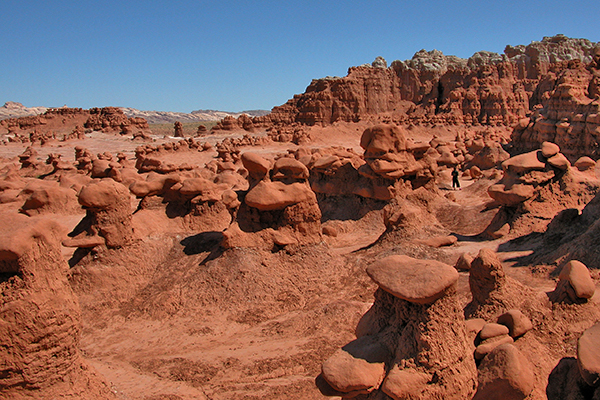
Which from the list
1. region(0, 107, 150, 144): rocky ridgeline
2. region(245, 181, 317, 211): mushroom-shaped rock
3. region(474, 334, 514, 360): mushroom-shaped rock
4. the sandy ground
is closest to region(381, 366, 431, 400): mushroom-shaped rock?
region(474, 334, 514, 360): mushroom-shaped rock

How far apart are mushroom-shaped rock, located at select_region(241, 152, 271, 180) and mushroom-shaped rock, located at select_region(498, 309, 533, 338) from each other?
4.76 meters

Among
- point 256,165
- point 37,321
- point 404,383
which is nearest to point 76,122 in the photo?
point 256,165

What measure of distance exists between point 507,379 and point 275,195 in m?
4.96

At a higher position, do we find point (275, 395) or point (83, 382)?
point (83, 382)

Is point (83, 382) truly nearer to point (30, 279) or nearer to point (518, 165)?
point (30, 279)

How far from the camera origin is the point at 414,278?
11.3 feet

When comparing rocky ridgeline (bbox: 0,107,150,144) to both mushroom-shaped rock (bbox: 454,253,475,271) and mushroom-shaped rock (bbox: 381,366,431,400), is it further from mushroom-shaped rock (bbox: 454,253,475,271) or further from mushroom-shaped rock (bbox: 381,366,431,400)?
mushroom-shaped rock (bbox: 381,366,431,400)

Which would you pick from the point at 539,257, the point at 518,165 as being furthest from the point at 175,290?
the point at 518,165

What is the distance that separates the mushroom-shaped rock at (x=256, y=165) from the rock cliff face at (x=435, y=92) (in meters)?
35.3

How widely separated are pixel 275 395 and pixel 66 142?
33.5 metres

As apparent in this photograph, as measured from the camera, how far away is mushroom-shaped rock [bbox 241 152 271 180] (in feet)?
25.9

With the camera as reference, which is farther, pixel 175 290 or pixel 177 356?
pixel 175 290

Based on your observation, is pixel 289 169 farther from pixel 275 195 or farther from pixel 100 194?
pixel 100 194

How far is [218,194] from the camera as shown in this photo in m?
9.27
